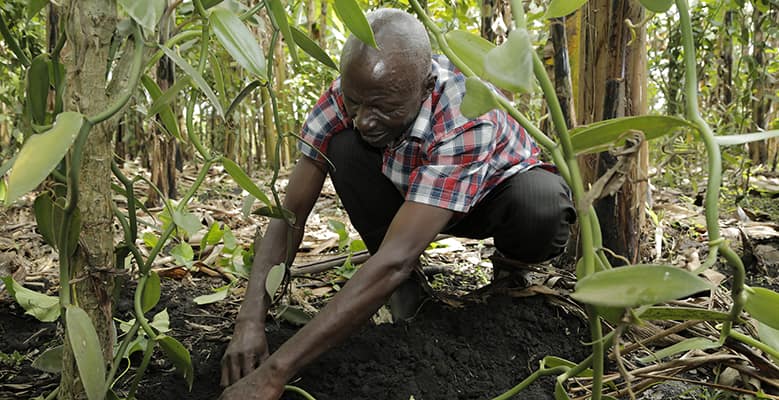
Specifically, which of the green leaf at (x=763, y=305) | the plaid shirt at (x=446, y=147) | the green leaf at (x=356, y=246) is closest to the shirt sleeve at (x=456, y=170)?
the plaid shirt at (x=446, y=147)

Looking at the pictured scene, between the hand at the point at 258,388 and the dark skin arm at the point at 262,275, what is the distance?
12 cm

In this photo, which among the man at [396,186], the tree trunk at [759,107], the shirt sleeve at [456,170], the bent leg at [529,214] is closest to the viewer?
the man at [396,186]

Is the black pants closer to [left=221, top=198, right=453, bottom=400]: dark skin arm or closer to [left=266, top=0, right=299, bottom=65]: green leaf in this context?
[left=221, top=198, right=453, bottom=400]: dark skin arm

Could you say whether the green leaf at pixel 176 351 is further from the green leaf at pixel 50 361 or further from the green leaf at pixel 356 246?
the green leaf at pixel 356 246

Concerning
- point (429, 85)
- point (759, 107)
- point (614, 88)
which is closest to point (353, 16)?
point (429, 85)

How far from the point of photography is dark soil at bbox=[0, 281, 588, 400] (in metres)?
1.24

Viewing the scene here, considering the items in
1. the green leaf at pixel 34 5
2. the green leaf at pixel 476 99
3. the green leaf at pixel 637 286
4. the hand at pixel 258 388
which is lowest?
the hand at pixel 258 388

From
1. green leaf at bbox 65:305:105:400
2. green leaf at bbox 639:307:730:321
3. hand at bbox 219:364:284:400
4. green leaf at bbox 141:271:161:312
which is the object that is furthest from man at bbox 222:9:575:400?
green leaf at bbox 639:307:730:321

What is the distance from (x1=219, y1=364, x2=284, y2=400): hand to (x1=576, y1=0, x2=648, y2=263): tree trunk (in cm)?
94

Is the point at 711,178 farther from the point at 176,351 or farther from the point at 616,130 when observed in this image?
the point at 176,351

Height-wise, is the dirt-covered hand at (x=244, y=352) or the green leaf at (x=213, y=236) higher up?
the green leaf at (x=213, y=236)

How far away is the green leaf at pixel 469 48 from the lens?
66 cm

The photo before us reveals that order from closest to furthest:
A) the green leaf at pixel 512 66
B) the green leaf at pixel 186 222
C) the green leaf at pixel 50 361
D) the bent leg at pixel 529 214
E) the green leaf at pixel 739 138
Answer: the green leaf at pixel 512 66
the green leaf at pixel 739 138
the green leaf at pixel 186 222
the green leaf at pixel 50 361
the bent leg at pixel 529 214

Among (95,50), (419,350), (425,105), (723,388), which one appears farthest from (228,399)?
(723,388)
